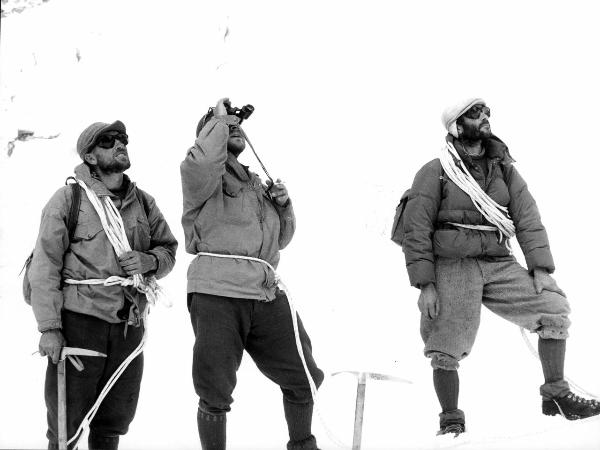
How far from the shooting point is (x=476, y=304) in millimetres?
3775

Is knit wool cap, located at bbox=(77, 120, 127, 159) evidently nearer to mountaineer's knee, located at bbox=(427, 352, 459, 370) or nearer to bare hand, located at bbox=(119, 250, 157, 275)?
bare hand, located at bbox=(119, 250, 157, 275)

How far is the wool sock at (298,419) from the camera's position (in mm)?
3584

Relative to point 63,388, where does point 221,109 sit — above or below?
above

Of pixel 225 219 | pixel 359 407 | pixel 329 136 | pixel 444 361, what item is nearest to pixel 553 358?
pixel 444 361

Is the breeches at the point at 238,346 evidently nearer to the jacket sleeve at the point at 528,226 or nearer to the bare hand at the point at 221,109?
the bare hand at the point at 221,109

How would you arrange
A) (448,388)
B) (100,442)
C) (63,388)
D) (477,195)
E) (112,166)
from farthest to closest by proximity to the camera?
(477,195) → (448,388) → (112,166) → (100,442) → (63,388)

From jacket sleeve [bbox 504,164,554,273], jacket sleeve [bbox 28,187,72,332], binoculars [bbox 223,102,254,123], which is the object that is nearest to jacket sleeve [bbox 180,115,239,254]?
binoculars [bbox 223,102,254,123]

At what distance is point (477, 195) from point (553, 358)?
0.75 meters

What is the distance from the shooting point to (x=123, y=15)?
833 cm

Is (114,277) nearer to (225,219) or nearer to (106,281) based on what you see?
(106,281)

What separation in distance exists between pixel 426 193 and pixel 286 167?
3429 millimetres

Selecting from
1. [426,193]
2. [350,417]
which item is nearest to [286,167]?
[350,417]

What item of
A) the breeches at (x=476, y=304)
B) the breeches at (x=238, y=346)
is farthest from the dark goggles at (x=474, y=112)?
the breeches at (x=238, y=346)

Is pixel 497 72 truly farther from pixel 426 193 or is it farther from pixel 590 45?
pixel 426 193
